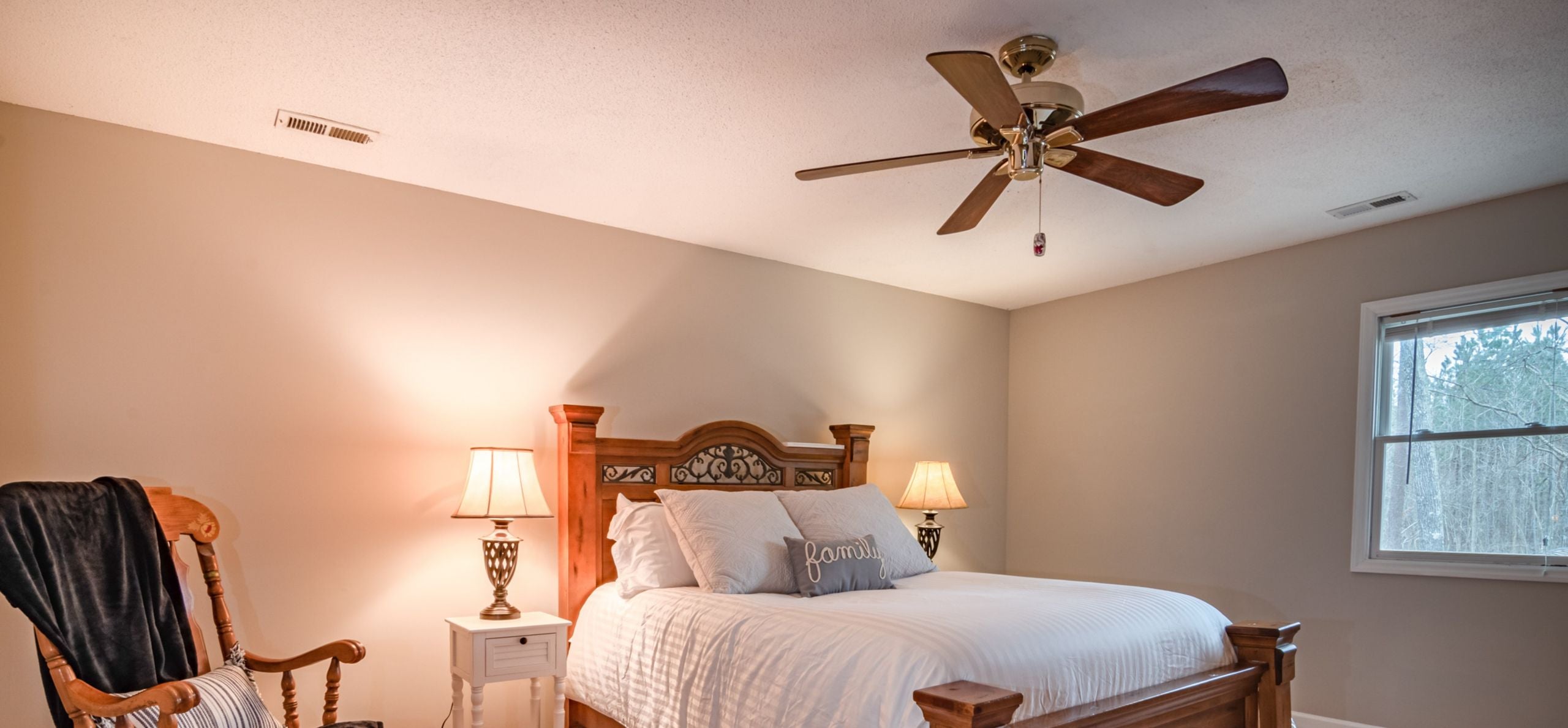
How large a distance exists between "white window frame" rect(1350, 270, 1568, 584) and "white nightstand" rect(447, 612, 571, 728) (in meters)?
3.34

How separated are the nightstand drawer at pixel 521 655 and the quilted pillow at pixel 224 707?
0.79 metres

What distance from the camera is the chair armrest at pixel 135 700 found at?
1.92 metres

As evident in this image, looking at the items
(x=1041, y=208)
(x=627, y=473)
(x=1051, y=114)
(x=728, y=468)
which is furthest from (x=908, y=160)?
(x=728, y=468)

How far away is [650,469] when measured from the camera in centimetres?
408

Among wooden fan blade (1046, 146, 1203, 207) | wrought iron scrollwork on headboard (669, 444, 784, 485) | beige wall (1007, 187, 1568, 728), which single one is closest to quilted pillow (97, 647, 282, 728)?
wrought iron scrollwork on headboard (669, 444, 784, 485)

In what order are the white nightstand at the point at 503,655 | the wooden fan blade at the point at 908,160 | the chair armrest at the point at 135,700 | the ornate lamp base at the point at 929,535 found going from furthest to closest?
the ornate lamp base at the point at 929,535
the white nightstand at the point at 503,655
the wooden fan blade at the point at 908,160
the chair armrest at the point at 135,700

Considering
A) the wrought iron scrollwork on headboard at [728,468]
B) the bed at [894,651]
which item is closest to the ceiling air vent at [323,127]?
the bed at [894,651]

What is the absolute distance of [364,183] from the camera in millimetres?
3486

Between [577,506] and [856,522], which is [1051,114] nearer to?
A: [856,522]

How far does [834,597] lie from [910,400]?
7.43 feet

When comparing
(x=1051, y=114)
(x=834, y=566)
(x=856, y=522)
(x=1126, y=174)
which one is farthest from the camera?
(x=856, y=522)

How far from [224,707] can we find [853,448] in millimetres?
3088

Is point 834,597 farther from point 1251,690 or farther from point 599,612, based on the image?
point 1251,690

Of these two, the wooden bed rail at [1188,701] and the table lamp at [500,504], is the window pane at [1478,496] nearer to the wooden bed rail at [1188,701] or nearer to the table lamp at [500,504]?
the wooden bed rail at [1188,701]
